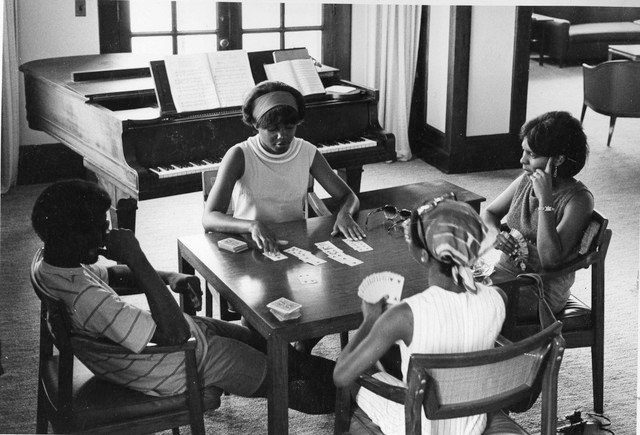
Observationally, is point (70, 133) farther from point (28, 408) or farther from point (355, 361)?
point (355, 361)

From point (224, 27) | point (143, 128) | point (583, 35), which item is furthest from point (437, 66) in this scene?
point (583, 35)

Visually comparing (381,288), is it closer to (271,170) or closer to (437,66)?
(271,170)

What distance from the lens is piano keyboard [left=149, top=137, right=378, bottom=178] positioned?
161 inches

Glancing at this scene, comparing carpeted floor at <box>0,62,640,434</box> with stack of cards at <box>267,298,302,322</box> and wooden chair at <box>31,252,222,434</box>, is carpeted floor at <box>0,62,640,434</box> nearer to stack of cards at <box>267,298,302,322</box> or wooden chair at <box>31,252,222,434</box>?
wooden chair at <box>31,252,222,434</box>

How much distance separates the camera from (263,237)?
3.01 m

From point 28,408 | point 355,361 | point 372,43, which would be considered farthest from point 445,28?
point 355,361

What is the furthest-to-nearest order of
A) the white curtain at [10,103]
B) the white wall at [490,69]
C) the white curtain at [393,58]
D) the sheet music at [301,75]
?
1. the white curtain at [393,58]
2. the white wall at [490,69]
3. the white curtain at [10,103]
4. the sheet music at [301,75]

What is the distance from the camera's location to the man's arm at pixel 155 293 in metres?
2.47

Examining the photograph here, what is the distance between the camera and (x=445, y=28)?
20.9ft

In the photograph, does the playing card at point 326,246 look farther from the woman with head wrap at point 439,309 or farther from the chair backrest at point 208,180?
the woman with head wrap at point 439,309

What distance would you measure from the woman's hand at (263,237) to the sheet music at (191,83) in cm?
129

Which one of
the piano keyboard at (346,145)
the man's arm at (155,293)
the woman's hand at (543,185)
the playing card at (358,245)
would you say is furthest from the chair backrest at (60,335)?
the piano keyboard at (346,145)

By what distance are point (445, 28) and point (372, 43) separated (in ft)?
1.80

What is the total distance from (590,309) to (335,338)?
1.14 m
